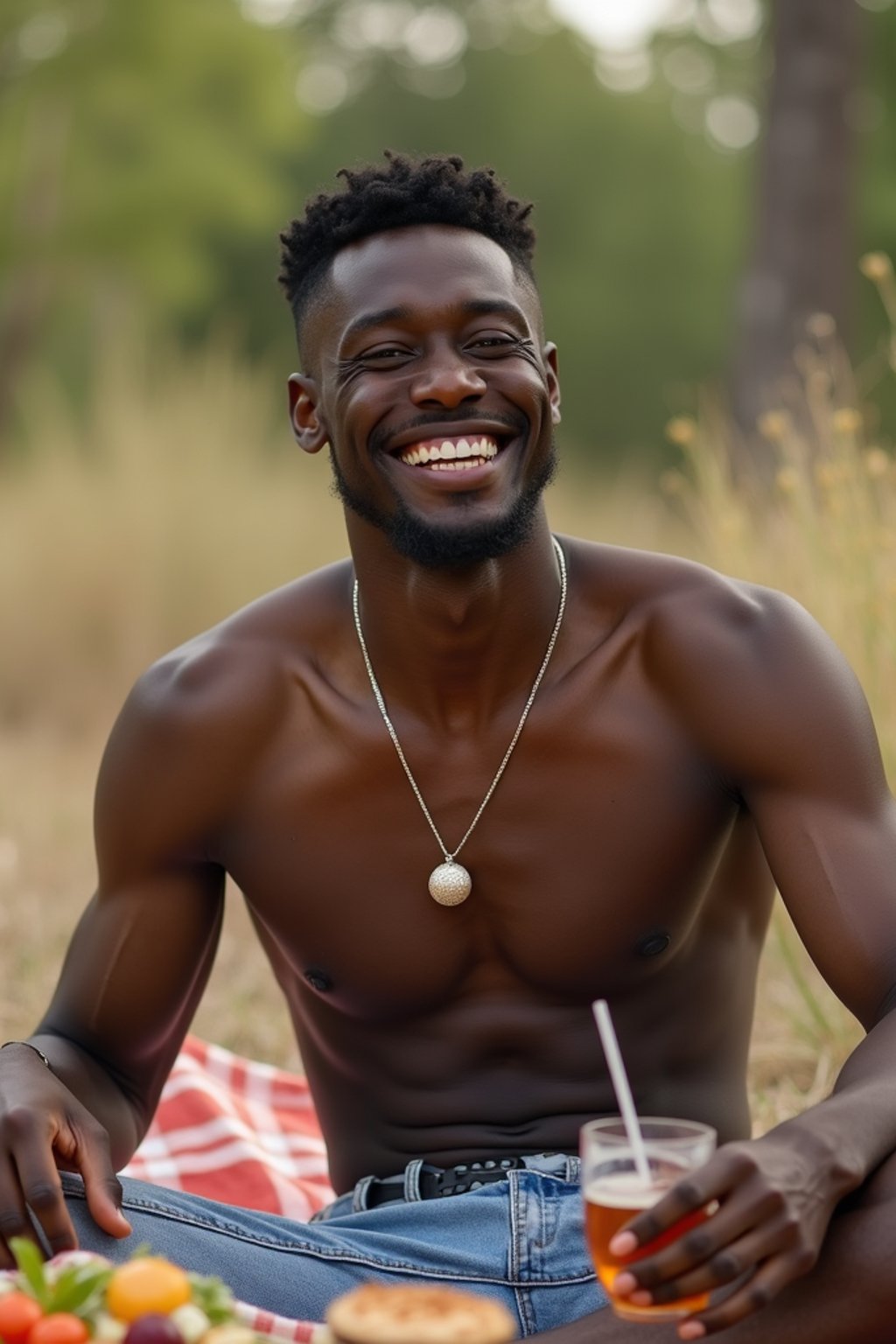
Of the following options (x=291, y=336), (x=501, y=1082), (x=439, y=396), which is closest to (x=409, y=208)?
(x=439, y=396)

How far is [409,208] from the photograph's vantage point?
10.00ft

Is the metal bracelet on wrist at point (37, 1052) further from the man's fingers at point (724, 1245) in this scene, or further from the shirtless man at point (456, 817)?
the man's fingers at point (724, 1245)

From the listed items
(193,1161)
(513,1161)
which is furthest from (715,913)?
(193,1161)

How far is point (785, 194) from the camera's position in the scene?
31.3 feet

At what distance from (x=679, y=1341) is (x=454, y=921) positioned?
2.78 feet

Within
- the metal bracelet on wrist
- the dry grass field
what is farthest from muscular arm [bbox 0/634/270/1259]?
the dry grass field

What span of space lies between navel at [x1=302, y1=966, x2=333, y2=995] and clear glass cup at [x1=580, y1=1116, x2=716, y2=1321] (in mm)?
1094

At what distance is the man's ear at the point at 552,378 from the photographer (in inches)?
121

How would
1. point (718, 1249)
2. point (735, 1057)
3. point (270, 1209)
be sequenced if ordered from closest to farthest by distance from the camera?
point (718, 1249) → point (735, 1057) → point (270, 1209)

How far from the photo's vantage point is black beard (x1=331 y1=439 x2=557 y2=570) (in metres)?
2.87

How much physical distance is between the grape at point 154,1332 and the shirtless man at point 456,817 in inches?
32.3

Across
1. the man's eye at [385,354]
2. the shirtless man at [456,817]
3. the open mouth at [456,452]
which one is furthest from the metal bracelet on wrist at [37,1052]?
the man's eye at [385,354]

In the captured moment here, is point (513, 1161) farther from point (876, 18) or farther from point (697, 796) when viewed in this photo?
point (876, 18)

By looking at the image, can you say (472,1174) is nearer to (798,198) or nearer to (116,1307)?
(116,1307)
